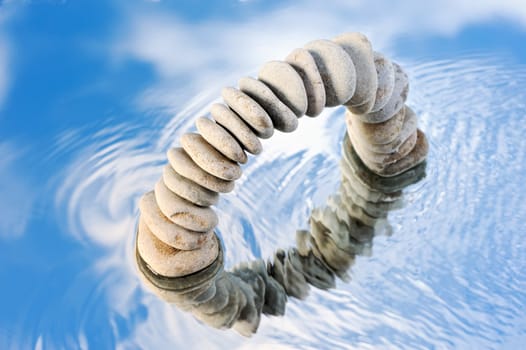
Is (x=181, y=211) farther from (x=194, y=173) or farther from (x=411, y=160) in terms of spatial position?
(x=411, y=160)

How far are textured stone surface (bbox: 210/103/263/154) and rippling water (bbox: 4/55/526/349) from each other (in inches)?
8.2

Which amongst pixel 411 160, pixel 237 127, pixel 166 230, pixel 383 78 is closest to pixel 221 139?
pixel 237 127

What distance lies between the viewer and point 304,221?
3.32 ft

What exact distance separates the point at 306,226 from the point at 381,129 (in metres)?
0.16

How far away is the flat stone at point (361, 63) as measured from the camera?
2.74ft

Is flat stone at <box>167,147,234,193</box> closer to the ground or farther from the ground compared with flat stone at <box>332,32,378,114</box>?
closer to the ground

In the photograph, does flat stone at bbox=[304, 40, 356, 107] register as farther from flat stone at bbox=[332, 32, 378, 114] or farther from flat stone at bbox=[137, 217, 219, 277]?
flat stone at bbox=[137, 217, 219, 277]

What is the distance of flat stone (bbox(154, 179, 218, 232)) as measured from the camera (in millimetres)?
805

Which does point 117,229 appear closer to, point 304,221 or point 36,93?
point 304,221

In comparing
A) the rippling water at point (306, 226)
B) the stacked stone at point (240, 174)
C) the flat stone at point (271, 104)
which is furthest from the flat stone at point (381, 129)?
the flat stone at point (271, 104)

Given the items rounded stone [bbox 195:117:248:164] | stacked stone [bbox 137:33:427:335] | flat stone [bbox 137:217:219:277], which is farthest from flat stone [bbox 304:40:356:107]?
flat stone [bbox 137:217:219:277]

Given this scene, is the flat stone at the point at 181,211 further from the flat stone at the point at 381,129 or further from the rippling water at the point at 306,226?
the flat stone at the point at 381,129

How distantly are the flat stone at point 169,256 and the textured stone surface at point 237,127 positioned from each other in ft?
0.49

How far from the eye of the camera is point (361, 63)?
0.84m
